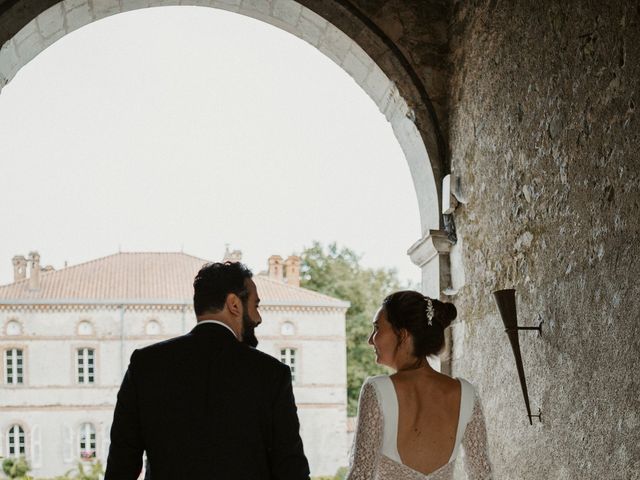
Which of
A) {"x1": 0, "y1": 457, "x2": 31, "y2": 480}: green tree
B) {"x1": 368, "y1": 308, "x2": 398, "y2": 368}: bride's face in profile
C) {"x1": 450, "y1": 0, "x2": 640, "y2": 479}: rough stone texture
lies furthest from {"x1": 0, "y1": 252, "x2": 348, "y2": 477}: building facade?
{"x1": 368, "y1": 308, "x2": 398, "y2": 368}: bride's face in profile

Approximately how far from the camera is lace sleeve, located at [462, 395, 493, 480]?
8.31 feet

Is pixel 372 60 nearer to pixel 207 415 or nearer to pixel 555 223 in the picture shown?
pixel 555 223

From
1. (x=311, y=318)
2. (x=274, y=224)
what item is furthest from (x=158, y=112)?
(x=311, y=318)

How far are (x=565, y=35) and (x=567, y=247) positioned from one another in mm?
732

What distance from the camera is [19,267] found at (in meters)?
35.6

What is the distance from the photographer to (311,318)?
34.3m

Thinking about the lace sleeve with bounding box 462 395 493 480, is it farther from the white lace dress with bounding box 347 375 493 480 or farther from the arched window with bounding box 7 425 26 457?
the arched window with bounding box 7 425 26 457

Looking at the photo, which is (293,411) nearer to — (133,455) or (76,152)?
(133,455)

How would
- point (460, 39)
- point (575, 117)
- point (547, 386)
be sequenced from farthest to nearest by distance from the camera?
point (460, 39)
point (547, 386)
point (575, 117)

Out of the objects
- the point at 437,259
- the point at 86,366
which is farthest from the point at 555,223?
the point at 86,366

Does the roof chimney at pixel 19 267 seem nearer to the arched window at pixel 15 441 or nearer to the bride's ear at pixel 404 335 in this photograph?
the arched window at pixel 15 441

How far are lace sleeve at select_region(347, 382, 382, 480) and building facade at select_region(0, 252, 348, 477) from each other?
1177 inches

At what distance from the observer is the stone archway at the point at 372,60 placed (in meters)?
4.41

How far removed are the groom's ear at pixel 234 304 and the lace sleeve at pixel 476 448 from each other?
75 cm
